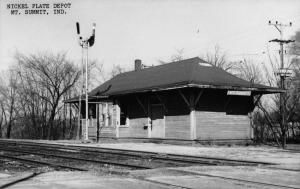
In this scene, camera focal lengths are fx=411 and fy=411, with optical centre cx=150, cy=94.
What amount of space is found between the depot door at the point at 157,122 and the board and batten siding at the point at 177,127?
0.54 meters

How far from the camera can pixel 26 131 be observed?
6419 centimetres

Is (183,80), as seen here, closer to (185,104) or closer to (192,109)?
(185,104)

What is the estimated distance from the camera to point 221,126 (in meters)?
24.5

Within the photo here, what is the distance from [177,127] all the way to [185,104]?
153 cm

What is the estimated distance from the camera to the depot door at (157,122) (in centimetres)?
2600

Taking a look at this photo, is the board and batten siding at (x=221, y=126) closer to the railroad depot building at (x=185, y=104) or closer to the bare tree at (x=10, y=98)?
the railroad depot building at (x=185, y=104)

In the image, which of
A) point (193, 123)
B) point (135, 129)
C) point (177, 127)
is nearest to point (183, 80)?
point (193, 123)

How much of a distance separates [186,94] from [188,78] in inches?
37.9

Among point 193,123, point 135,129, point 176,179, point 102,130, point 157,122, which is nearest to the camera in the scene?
point 176,179

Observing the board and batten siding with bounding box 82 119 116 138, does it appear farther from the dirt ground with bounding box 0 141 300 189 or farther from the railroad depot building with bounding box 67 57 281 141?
the dirt ground with bounding box 0 141 300 189

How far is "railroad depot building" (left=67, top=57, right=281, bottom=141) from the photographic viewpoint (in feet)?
77.3

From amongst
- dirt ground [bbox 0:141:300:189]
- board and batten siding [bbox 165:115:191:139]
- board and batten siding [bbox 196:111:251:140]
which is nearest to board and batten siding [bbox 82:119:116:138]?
board and batten siding [bbox 165:115:191:139]

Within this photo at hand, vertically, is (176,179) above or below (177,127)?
below

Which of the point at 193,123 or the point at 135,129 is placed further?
the point at 135,129
